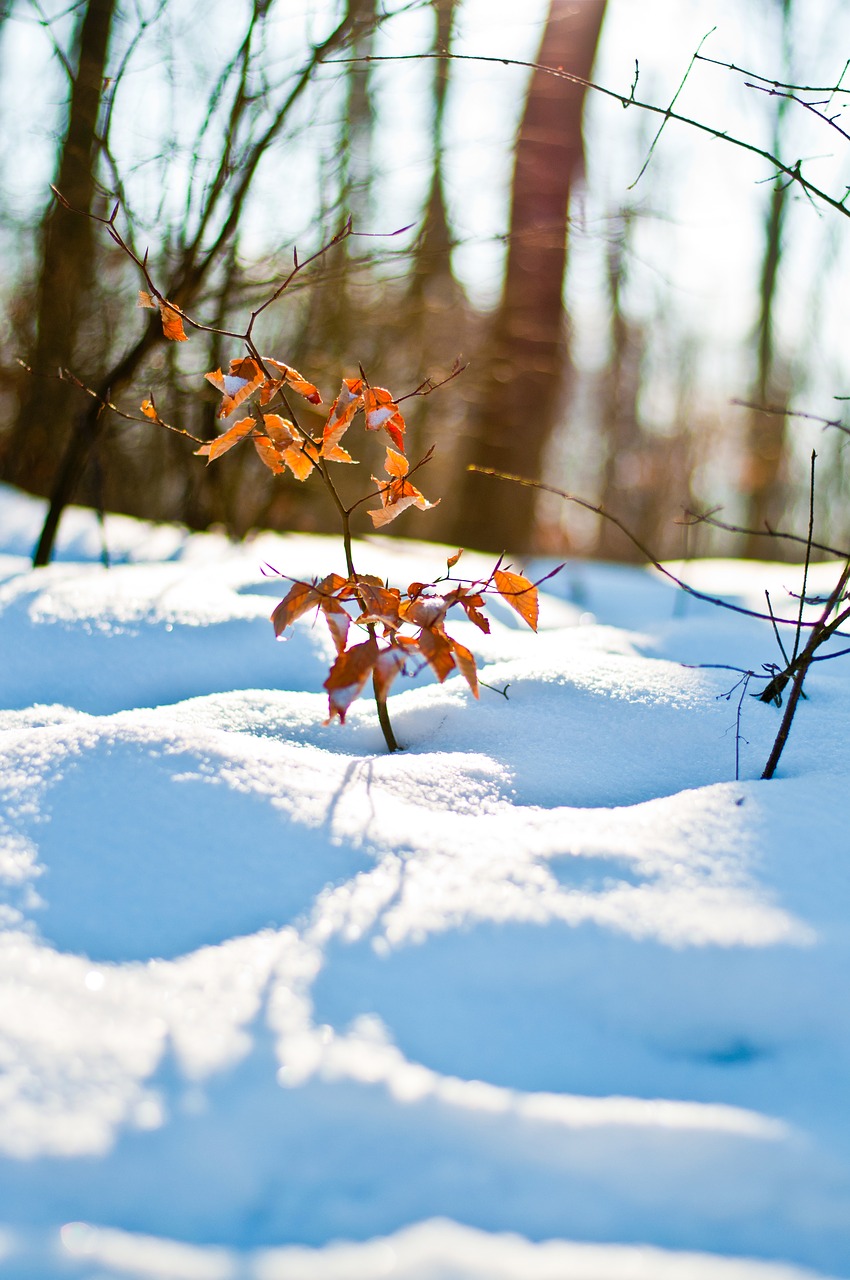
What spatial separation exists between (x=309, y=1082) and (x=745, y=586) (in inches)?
137

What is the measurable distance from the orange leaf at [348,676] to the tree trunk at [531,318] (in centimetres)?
430

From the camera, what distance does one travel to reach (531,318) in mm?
5500

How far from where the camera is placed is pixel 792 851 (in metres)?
1.17

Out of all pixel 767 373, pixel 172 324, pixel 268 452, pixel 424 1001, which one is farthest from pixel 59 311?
pixel 767 373

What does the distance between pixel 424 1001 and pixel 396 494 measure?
0.87 metres

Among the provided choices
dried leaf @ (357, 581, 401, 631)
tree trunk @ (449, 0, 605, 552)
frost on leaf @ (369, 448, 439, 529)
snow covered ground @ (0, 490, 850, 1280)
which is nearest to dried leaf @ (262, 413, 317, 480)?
frost on leaf @ (369, 448, 439, 529)

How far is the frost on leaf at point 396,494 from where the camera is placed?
145 centimetres

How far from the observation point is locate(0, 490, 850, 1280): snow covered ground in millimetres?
743

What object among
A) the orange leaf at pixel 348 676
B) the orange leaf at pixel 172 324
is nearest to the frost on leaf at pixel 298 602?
the orange leaf at pixel 348 676

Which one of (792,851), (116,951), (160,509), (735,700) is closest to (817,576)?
(735,700)

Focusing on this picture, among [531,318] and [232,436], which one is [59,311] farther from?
[232,436]

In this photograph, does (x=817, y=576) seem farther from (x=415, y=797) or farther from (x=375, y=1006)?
(x=375, y=1006)

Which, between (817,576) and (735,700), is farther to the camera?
(817,576)

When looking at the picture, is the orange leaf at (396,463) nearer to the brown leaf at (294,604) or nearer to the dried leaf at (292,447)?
the dried leaf at (292,447)
